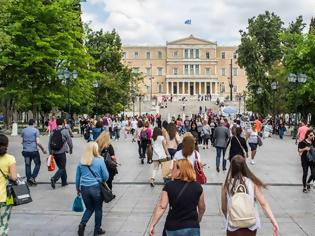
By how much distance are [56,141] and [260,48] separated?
2073 inches

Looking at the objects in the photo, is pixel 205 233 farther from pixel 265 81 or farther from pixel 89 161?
pixel 265 81

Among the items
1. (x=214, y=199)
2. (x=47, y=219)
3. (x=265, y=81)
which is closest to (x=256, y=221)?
(x=47, y=219)

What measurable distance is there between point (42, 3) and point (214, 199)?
33042 millimetres

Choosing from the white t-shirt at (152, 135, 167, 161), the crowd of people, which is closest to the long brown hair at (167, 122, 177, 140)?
the crowd of people

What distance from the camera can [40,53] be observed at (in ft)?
130

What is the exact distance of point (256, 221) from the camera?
5172 mm

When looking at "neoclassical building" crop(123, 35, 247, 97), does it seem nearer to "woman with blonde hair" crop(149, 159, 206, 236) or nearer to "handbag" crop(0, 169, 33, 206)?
"handbag" crop(0, 169, 33, 206)

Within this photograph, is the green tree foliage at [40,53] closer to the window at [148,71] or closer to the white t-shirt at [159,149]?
the white t-shirt at [159,149]

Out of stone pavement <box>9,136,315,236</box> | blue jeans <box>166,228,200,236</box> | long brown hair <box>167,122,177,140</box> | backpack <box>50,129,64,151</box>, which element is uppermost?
long brown hair <box>167,122,177,140</box>

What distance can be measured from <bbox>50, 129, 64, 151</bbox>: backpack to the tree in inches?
1906

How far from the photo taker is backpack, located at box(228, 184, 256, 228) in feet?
16.6

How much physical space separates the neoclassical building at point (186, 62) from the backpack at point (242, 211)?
144323 mm

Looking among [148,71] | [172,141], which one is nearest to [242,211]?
[172,141]

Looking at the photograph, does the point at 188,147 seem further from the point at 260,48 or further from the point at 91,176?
the point at 260,48
